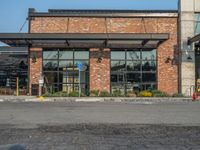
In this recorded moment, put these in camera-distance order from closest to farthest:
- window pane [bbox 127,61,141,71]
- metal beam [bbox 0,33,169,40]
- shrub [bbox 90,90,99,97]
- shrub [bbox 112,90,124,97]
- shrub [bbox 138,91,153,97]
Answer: metal beam [bbox 0,33,169,40]
shrub [bbox 138,91,153,97]
shrub [bbox 112,90,124,97]
shrub [bbox 90,90,99,97]
window pane [bbox 127,61,141,71]

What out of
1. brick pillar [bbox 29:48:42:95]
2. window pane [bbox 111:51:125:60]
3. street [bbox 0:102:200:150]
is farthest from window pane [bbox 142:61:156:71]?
street [bbox 0:102:200:150]

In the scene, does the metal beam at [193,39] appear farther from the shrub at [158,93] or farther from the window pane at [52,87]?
the window pane at [52,87]

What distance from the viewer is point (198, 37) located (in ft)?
107

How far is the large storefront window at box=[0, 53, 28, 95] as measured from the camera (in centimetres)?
3966

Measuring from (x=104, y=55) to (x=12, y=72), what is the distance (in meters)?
11.6

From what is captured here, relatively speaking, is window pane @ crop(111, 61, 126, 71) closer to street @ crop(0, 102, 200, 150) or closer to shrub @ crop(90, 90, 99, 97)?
shrub @ crop(90, 90, 99, 97)

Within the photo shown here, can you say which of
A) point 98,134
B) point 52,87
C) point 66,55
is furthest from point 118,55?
point 98,134

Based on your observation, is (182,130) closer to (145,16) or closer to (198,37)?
(198,37)

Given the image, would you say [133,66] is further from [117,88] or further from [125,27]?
[125,27]

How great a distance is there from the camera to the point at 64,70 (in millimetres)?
36156

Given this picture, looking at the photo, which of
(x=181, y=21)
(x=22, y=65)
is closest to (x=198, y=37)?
(x=181, y=21)

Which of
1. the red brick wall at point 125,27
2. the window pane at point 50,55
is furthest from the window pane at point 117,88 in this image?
the window pane at point 50,55

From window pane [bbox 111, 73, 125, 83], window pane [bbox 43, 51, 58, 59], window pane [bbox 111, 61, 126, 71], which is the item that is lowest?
window pane [bbox 111, 73, 125, 83]

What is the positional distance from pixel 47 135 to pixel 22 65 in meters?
32.9
